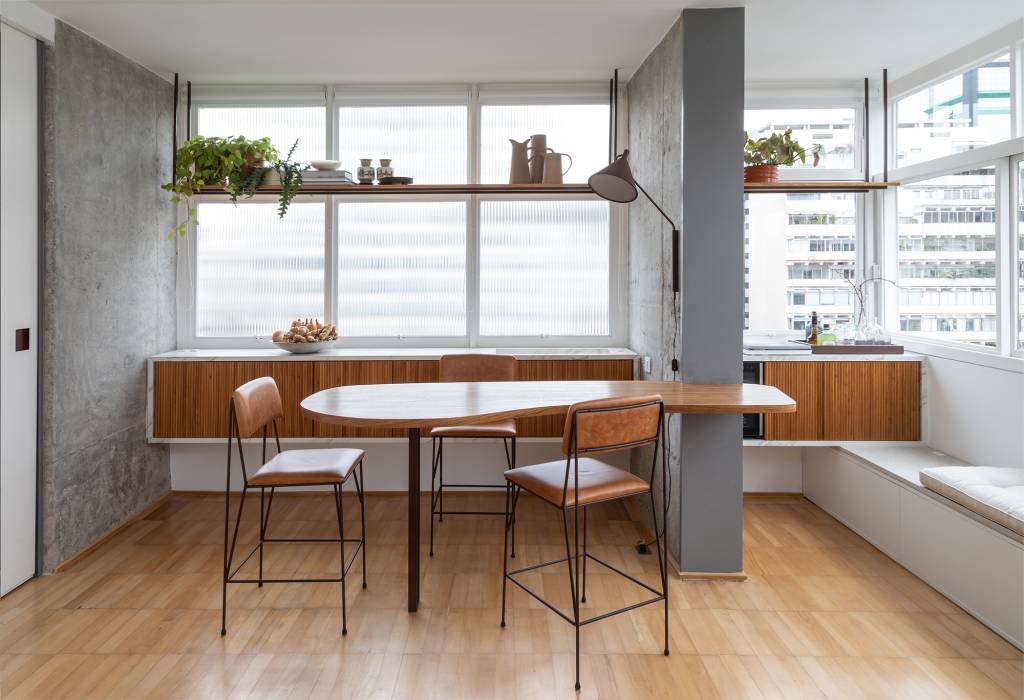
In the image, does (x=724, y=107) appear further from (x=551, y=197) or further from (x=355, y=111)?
(x=355, y=111)

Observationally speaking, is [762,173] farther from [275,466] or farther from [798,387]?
[275,466]

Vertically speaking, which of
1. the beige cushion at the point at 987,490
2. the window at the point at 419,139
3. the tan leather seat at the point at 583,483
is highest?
the window at the point at 419,139

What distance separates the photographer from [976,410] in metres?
3.85

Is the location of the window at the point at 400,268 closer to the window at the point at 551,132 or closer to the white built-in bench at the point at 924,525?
the window at the point at 551,132

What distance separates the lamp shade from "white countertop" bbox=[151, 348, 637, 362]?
1.27 m

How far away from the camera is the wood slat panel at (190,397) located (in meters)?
4.35

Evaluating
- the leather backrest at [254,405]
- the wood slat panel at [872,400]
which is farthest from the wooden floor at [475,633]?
the leather backrest at [254,405]

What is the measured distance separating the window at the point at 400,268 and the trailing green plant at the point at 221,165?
2.19ft

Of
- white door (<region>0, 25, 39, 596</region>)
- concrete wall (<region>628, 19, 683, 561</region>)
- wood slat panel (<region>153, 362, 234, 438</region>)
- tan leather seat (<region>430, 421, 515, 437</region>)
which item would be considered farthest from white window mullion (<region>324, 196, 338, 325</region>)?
concrete wall (<region>628, 19, 683, 561</region>)

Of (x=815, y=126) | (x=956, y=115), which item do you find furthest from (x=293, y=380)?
(x=956, y=115)

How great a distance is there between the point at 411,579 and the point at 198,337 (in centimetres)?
280

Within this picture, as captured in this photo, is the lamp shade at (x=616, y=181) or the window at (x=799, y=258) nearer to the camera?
the lamp shade at (x=616, y=181)

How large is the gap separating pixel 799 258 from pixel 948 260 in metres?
0.89

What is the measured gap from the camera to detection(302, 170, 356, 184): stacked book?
4430mm
